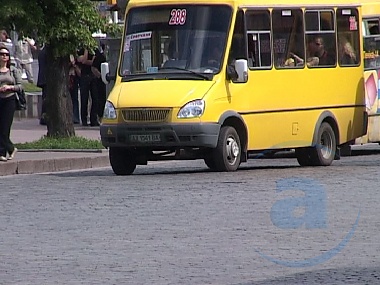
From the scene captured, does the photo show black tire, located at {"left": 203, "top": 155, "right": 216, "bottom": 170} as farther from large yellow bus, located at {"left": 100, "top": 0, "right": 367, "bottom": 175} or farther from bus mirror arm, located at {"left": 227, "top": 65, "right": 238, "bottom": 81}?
bus mirror arm, located at {"left": 227, "top": 65, "right": 238, "bottom": 81}

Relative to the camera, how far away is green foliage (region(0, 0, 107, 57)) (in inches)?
958

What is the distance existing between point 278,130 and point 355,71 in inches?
94.9

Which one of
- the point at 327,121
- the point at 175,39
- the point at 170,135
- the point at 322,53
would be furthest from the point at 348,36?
the point at 170,135

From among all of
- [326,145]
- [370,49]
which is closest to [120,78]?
[326,145]

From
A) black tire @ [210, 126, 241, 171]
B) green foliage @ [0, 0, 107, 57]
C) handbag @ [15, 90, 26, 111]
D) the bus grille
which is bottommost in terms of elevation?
black tire @ [210, 126, 241, 171]

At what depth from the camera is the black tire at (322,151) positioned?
21969 mm

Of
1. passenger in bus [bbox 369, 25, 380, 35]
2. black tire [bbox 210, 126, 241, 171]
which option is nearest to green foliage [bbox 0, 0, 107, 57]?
passenger in bus [bbox 369, 25, 380, 35]

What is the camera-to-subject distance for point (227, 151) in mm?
20422

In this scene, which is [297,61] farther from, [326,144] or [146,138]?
[146,138]

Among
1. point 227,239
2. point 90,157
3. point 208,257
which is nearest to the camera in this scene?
point 208,257

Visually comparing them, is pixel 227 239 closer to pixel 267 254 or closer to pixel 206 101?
pixel 267 254

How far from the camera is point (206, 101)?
66.0 feet

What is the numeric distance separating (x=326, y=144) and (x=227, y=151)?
238cm

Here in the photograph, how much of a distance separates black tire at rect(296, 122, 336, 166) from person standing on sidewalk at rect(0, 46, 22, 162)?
4.33 metres
